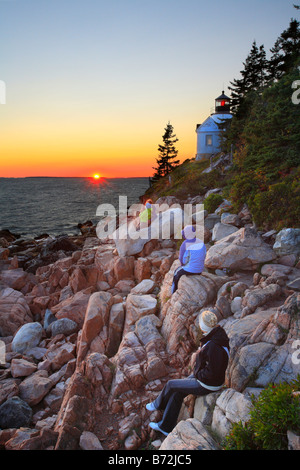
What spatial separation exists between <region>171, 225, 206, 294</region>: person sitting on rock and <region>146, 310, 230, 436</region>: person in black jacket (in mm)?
3751

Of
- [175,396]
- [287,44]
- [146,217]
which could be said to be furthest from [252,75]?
[175,396]

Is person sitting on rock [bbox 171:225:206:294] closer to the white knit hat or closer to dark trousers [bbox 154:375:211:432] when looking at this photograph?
the white knit hat

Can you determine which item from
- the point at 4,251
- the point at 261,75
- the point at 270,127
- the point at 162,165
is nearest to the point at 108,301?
the point at 270,127

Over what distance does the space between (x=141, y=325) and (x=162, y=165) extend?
54493 millimetres

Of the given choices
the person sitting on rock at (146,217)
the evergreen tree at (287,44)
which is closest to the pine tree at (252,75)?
the evergreen tree at (287,44)

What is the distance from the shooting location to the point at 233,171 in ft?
78.5

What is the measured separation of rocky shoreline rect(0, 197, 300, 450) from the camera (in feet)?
20.4

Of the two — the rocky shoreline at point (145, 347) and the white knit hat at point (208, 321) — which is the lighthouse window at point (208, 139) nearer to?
the rocky shoreline at point (145, 347)

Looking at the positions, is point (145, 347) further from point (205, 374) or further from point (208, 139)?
point (208, 139)

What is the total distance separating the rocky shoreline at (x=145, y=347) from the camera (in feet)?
20.4

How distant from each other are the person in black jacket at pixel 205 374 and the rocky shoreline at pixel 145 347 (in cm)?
30

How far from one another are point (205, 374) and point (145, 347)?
343 cm

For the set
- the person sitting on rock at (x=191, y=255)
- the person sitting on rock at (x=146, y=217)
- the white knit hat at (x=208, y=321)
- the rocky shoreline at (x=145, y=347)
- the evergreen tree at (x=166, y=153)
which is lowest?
the rocky shoreline at (x=145, y=347)
